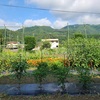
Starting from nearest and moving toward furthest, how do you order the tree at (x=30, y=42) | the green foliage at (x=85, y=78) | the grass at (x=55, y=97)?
the grass at (x=55, y=97)
the green foliage at (x=85, y=78)
the tree at (x=30, y=42)

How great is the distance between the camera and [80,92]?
7523 mm

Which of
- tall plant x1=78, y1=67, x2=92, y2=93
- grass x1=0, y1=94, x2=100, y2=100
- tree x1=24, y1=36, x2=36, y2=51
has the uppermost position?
tree x1=24, y1=36, x2=36, y2=51

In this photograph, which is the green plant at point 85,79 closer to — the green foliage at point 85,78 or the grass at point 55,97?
the green foliage at point 85,78

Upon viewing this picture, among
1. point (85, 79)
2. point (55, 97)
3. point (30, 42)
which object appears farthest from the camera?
point (30, 42)

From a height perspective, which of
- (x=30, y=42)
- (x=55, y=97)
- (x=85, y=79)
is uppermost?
(x=30, y=42)

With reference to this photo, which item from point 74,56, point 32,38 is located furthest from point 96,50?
point 32,38

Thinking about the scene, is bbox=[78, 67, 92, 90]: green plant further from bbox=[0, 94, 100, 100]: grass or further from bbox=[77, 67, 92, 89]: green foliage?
bbox=[0, 94, 100, 100]: grass

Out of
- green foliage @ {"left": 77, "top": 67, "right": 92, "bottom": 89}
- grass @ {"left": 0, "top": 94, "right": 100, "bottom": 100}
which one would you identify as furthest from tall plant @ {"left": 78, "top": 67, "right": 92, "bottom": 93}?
grass @ {"left": 0, "top": 94, "right": 100, "bottom": 100}

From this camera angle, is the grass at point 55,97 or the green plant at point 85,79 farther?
the green plant at point 85,79

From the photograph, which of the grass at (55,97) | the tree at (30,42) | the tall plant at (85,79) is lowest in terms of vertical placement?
the grass at (55,97)

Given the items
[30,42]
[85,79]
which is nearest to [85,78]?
[85,79]

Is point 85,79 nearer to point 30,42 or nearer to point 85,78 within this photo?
point 85,78

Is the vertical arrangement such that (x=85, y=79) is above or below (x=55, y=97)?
above

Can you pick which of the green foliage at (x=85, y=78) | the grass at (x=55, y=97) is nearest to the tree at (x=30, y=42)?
the green foliage at (x=85, y=78)
